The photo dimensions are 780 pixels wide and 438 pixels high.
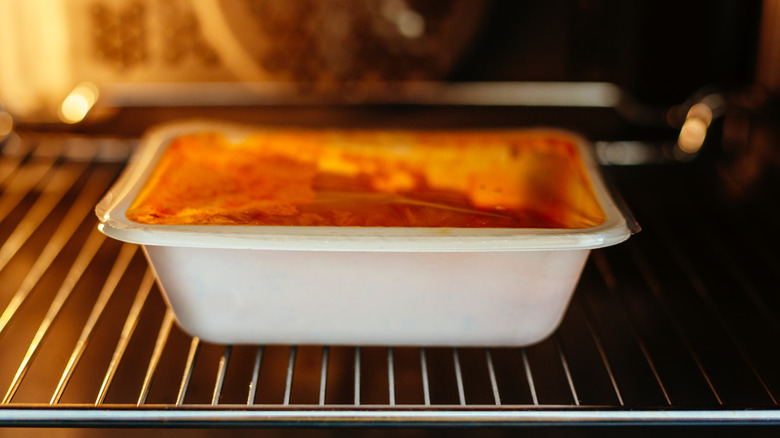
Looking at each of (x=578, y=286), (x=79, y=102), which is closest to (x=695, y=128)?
(x=578, y=286)

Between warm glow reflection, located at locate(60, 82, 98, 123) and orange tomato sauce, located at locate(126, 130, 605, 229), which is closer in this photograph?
orange tomato sauce, located at locate(126, 130, 605, 229)

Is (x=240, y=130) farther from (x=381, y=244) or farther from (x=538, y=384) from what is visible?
(x=538, y=384)

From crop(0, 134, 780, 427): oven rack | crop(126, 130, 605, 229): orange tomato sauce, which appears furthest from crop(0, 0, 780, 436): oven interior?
crop(126, 130, 605, 229): orange tomato sauce

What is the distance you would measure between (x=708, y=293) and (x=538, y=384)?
25 cm

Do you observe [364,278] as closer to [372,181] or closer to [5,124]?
[372,181]

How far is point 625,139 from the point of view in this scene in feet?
3.09

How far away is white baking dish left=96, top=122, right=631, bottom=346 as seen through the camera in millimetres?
522

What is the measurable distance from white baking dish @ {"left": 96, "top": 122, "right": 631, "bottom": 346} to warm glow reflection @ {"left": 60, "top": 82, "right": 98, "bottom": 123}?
0.36m

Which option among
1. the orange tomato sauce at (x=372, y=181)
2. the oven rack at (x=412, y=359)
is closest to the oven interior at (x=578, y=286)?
the oven rack at (x=412, y=359)

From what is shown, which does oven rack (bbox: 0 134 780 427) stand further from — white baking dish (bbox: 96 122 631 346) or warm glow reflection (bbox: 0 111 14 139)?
warm glow reflection (bbox: 0 111 14 139)

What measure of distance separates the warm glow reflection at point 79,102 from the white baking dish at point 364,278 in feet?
1.18

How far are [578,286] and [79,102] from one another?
2.29 ft

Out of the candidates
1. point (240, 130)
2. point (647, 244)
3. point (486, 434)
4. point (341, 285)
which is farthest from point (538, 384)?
point (240, 130)

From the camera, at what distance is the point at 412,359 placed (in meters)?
0.61
